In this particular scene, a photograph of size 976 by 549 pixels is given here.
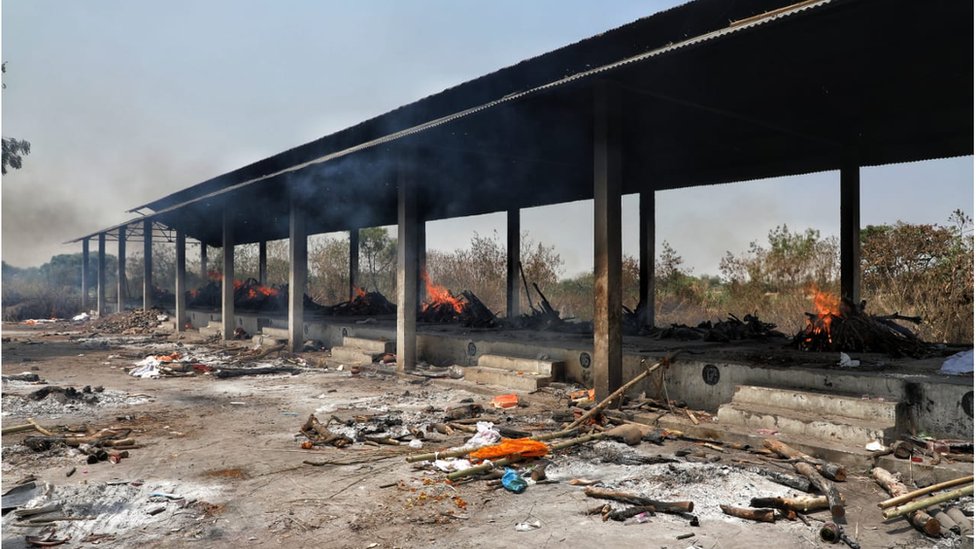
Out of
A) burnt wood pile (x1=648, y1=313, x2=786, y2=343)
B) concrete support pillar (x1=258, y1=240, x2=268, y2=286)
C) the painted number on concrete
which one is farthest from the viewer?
concrete support pillar (x1=258, y1=240, x2=268, y2=286)

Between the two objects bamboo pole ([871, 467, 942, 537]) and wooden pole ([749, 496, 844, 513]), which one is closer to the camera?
bamboo pole ([871, 467, 942, 537])

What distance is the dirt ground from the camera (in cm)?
402

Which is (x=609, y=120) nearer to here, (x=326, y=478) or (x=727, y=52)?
(x=727, y=52)

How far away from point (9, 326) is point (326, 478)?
1056 inches

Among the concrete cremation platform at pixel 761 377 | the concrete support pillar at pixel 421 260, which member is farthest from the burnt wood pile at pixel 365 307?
the concrete cremation platform at pixel 761 377

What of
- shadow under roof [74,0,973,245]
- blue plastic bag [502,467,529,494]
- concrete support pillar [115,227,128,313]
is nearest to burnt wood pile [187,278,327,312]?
concrete support pillar [115,227,128,313]

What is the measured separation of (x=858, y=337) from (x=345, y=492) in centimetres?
665

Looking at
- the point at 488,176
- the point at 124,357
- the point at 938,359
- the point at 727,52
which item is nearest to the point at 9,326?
the point at 124,357

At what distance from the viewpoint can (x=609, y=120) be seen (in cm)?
765

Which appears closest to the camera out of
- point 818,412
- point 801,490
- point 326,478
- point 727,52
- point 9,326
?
point 801,490

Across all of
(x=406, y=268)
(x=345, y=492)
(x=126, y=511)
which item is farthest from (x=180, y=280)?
(x=345, y=492)

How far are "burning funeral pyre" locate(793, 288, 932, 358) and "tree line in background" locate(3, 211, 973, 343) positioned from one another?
481cm

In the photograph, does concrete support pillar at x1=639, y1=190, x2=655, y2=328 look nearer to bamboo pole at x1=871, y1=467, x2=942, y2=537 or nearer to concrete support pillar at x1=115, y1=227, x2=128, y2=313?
bamboo pole at x1=871, y1=467, x2=942, y2=537

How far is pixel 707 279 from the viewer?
85.5 feet
